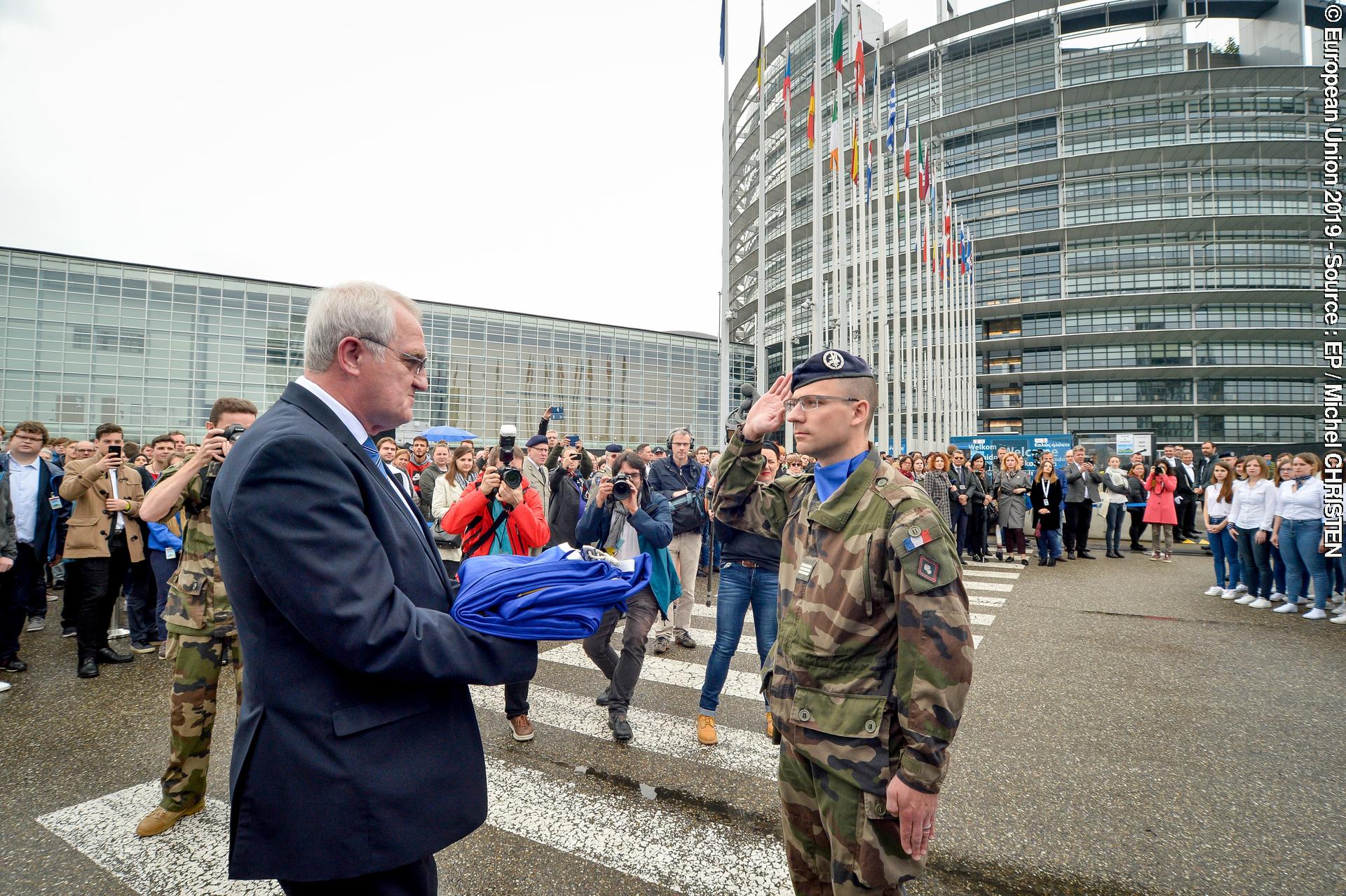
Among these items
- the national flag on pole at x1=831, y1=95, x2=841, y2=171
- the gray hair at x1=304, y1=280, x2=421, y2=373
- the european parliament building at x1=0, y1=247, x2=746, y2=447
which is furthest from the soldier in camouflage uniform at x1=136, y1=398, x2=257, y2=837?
the european parliament building at x1=0, y1=247, x2=746, y2=447

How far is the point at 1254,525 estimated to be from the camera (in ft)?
29.6

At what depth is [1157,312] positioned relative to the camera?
52469 millimetres

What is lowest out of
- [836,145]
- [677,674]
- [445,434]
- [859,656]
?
[677,674]

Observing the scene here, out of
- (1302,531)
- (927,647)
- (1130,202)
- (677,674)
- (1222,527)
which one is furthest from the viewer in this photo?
(1130,202)

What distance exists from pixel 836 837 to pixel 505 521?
A: 3.35 meters

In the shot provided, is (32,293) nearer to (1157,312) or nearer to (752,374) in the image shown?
(752,374)

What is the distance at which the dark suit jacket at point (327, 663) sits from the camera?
1311 mm

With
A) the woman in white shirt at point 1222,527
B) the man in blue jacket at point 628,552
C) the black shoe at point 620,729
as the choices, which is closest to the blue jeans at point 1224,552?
the woman in white shirt at point 1222,527

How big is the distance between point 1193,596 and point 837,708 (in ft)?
35.2

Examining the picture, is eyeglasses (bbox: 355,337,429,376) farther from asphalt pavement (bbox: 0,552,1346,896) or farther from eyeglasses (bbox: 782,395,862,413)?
asphalt pavement (bbox: 0,552,1346,896)

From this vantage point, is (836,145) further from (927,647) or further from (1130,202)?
(1130,202)

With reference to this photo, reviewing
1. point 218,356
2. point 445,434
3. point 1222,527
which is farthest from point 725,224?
point 218,356

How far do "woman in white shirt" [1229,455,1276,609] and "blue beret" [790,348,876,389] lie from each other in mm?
9754

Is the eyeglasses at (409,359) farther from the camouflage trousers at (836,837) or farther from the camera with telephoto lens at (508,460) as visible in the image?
the camera with telephoto lens at (508,460)
